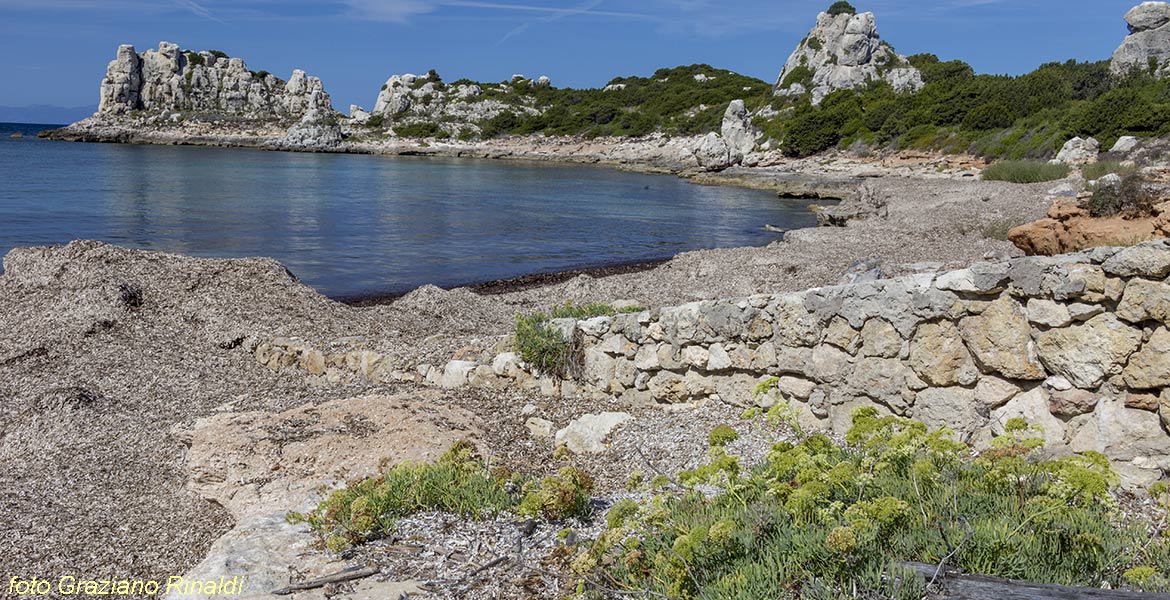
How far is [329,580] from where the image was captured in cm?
446

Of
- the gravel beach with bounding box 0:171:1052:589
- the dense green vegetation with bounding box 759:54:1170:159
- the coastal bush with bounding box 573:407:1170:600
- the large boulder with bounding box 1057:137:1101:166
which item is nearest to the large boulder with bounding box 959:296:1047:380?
the coastal bush with bounding box 573:407:1170:600

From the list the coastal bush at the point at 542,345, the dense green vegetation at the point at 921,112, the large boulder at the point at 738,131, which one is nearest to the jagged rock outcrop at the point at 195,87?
the dense green vegetation at the point at 921,112

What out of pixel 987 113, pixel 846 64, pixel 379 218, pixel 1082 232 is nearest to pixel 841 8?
pixel 846 64

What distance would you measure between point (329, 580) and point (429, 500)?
99cm

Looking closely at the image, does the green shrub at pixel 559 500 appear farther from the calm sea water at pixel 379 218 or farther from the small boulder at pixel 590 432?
the calm sea water at pixel 379 218

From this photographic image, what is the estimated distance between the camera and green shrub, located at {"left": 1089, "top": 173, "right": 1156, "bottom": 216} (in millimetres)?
12383

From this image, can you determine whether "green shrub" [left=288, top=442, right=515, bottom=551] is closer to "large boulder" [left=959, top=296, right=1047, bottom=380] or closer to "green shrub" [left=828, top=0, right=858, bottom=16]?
"large boulder" [left=959, top=296, right=1047, bottom=380]

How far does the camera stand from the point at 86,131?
108 metres

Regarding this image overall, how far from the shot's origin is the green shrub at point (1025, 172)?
32.1 m

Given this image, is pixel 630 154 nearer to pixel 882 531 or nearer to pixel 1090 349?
pixel 1090 349

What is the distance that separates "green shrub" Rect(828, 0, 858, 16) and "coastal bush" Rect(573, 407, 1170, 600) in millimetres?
90279

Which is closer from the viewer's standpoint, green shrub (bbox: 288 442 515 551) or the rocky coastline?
green shrub (bbox: 288 442 515 551)

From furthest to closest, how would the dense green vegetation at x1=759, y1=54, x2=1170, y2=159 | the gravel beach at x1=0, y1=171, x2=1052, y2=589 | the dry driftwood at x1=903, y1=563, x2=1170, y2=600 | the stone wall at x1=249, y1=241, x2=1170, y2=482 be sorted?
the dense green vegetation at x1=759, y1=54, x2=1170, y2=159 → the gravel beach at x1=0, y1=171, x2=1052, y2=589 → the stone wall at x1=249, y1=241, x2=1170, y2=482 → the dry driftwood at x1=903, y1=563, x2=1170, y2=600

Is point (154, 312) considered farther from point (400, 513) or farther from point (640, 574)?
point (640, 574)
